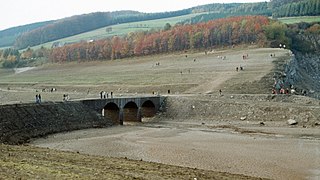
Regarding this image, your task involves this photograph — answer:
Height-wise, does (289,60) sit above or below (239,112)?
above

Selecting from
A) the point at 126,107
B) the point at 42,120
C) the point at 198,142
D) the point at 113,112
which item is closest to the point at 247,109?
the point at 126,107

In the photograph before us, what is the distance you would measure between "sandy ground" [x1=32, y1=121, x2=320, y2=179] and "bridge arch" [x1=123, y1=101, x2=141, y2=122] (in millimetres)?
11626

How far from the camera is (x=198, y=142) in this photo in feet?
130

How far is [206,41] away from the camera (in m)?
130

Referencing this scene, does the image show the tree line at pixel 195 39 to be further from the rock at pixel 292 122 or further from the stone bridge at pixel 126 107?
the rock at pixel 292 122

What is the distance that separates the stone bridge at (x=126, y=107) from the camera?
53.9 metres

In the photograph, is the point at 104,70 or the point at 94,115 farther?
the point at 104,70

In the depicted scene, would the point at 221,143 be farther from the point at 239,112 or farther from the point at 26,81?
the point at 26,81

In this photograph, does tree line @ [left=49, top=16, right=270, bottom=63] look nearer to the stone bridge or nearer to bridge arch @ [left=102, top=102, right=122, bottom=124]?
the stone bridge

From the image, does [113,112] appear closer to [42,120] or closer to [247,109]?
[42,120]

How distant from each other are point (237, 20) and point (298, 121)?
93312 mm

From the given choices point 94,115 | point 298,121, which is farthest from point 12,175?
point 298,121

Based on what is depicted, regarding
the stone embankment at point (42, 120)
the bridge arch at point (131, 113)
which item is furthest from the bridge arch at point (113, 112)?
the stone embankment at point (42, 120)

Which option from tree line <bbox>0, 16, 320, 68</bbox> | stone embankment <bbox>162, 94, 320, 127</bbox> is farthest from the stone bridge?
tree line <bbox>0, 16, 320, 68</bbox>
